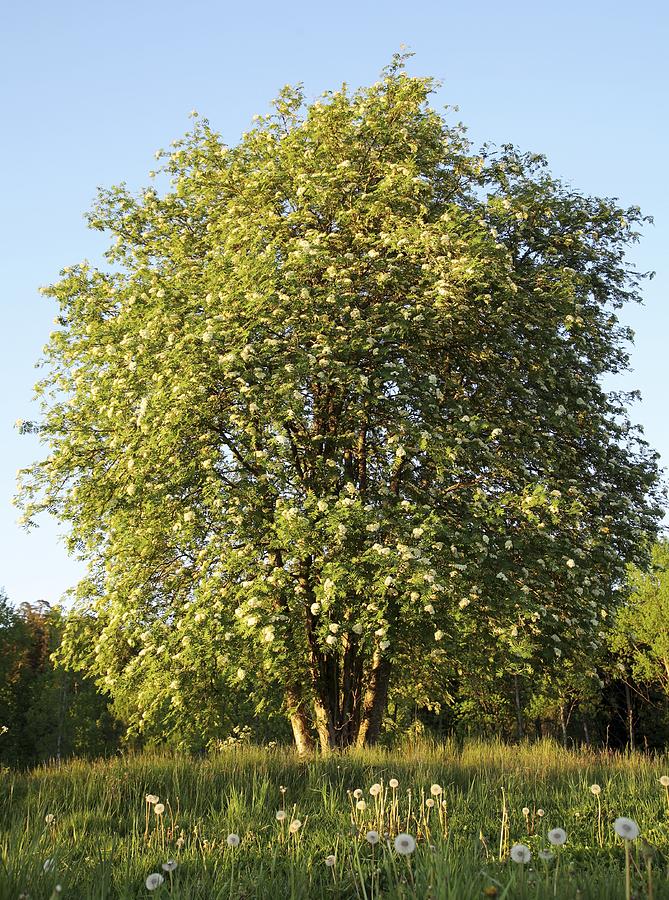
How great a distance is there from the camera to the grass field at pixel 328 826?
4.60 metres

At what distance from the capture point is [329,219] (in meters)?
16.7

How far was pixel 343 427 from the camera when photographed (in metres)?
15.7

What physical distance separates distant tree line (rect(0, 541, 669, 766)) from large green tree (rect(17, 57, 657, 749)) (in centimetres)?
70

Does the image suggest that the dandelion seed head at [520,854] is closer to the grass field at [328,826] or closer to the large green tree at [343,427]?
the grass field at [328,826]

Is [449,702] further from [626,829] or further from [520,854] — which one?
[626,829]

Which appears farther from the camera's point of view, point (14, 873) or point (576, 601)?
point (576, 601)

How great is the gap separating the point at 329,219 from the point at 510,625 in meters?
9.25

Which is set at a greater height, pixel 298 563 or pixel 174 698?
pixel 298 563

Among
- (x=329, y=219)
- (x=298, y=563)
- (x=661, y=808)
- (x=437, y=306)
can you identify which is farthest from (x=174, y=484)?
(x=661, y=808)

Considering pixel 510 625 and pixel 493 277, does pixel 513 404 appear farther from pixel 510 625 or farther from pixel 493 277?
pixel 510 625

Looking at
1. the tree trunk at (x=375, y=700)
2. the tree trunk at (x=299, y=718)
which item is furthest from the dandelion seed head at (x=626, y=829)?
the tree trunk at (x=299, y=718)

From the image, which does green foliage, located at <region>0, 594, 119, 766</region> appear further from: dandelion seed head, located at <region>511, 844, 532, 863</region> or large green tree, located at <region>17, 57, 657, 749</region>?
dandelion seed head, located at <region>511, 844, 532, 863</region>

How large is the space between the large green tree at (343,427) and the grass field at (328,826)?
316 centimetres

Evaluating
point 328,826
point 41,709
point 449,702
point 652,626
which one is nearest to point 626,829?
point 328,826
